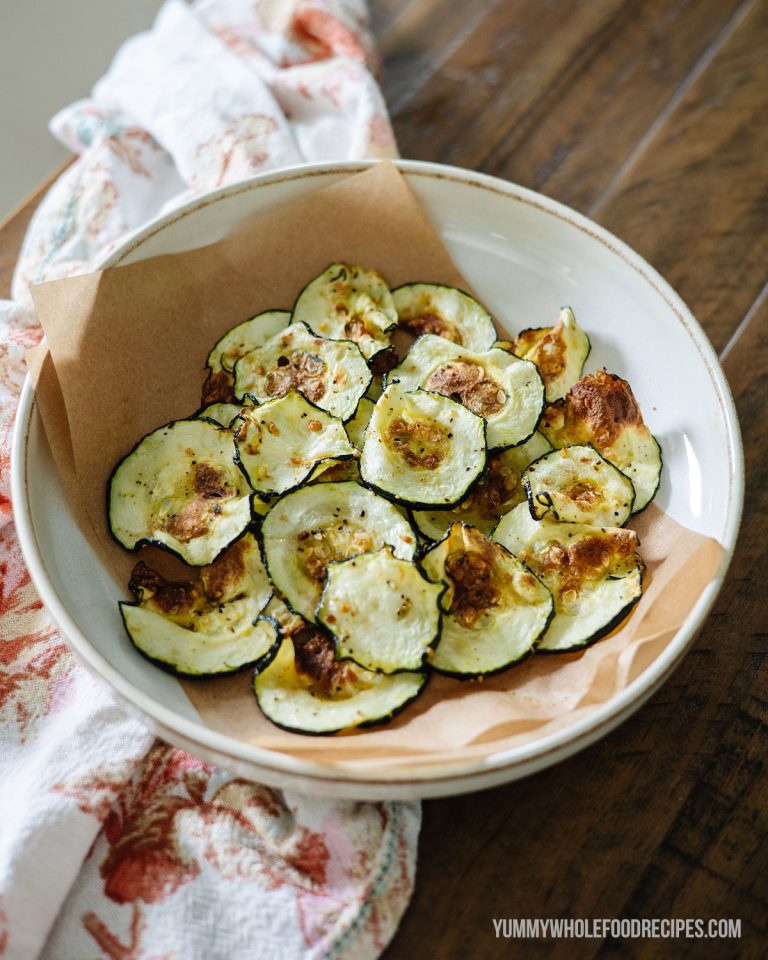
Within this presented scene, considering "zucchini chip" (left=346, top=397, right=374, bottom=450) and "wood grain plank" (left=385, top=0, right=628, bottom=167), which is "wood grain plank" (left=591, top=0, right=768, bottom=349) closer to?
"wood grain plank" (left=385, top=0, right=628, bottom=167)

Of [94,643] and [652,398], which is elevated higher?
[94,643]

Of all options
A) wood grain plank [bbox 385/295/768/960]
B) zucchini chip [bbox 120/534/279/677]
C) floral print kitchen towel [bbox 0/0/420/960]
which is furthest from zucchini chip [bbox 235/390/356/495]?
wood grain plank [bbox 385/295/768/960]

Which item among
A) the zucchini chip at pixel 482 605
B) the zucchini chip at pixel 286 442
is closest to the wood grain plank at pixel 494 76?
the zucchini chip at pixel 286 442

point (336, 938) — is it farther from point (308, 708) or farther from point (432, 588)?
point (432, 588)

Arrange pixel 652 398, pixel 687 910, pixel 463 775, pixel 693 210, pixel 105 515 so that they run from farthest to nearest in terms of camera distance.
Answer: pixel 693 210
pixel 652 398
pixel 105 515
pixel 687 910
pixel 463 775

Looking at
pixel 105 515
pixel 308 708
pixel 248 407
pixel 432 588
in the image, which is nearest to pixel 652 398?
pixel 432 588

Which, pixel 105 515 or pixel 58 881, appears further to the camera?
pixel 105 515
